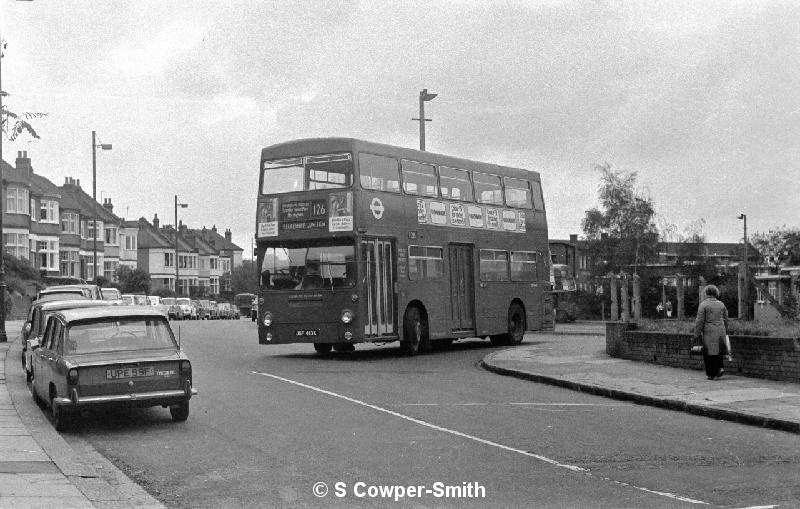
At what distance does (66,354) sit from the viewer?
12.5 m

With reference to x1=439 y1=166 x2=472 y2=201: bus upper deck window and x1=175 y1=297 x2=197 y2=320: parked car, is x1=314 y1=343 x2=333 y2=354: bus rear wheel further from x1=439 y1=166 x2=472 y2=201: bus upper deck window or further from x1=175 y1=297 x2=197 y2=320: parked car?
x1=175 y1=297 x2=197 y2=320: parked car

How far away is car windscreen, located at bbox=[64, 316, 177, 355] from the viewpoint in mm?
12586

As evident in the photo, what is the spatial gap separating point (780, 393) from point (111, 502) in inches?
419

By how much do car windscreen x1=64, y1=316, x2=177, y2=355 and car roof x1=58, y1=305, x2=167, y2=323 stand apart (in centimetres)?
4

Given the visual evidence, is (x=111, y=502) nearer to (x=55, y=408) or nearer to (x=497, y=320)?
(x=55, y=408)

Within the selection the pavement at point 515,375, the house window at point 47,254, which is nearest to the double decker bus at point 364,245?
the pavement at point 515,375

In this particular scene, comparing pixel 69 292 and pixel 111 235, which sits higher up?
pixel 111 235

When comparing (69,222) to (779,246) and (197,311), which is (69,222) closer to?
(197,311)

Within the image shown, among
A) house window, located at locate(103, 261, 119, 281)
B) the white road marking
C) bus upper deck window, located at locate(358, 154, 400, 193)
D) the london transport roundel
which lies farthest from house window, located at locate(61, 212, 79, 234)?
the white road marking

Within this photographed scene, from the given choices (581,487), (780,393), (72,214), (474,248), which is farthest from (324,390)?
(72,214)

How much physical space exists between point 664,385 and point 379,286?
26.5ft

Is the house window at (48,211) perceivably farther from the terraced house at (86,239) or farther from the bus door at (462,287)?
the bus door at (462,287)

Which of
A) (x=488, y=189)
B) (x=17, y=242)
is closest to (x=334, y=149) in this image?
(x=488, y=189)

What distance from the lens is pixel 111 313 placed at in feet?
42.3
